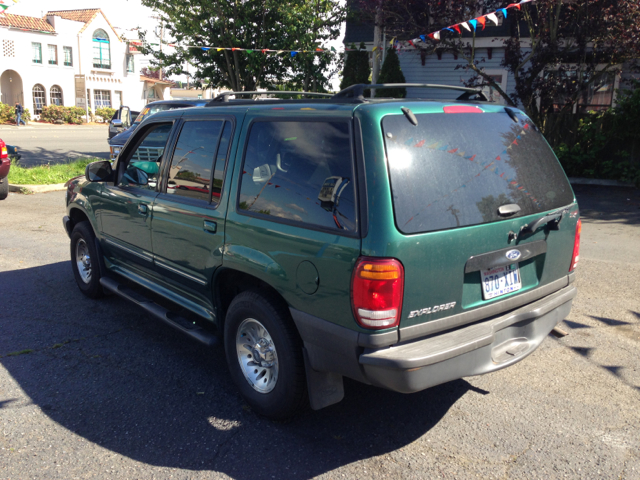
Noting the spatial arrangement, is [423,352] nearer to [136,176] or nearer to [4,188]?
[136,176]

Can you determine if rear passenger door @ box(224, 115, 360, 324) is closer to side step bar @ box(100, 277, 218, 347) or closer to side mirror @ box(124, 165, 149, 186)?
side step bar @ box(100, 277, 218, 347)

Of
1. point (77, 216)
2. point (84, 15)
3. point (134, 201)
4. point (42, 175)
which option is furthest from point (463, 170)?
point (84, 15)

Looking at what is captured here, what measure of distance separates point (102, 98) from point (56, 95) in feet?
15.2

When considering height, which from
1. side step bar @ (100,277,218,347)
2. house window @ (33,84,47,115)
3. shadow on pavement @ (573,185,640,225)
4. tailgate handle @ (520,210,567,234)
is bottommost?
side step bar @ (100,277,218,347)

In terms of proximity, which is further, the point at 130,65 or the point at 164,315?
the point at 130,65

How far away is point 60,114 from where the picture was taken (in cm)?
4450

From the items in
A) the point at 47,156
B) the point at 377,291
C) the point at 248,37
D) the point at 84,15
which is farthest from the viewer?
the point at 84,15

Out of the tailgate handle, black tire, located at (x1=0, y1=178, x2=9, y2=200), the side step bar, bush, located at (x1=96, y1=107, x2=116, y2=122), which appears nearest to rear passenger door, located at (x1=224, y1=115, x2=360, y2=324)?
the side step bar

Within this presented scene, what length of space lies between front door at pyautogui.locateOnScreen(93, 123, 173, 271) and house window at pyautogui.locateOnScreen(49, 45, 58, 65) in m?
48.6

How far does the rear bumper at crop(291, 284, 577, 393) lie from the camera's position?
9.02ft

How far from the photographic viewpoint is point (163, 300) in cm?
457

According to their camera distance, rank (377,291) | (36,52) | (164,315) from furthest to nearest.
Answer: (36,52), (164,315), (377,291)

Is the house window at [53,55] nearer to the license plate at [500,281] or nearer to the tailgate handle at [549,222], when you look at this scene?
the tailgate handle at [549,222]

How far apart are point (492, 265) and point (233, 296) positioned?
171 centimetres
